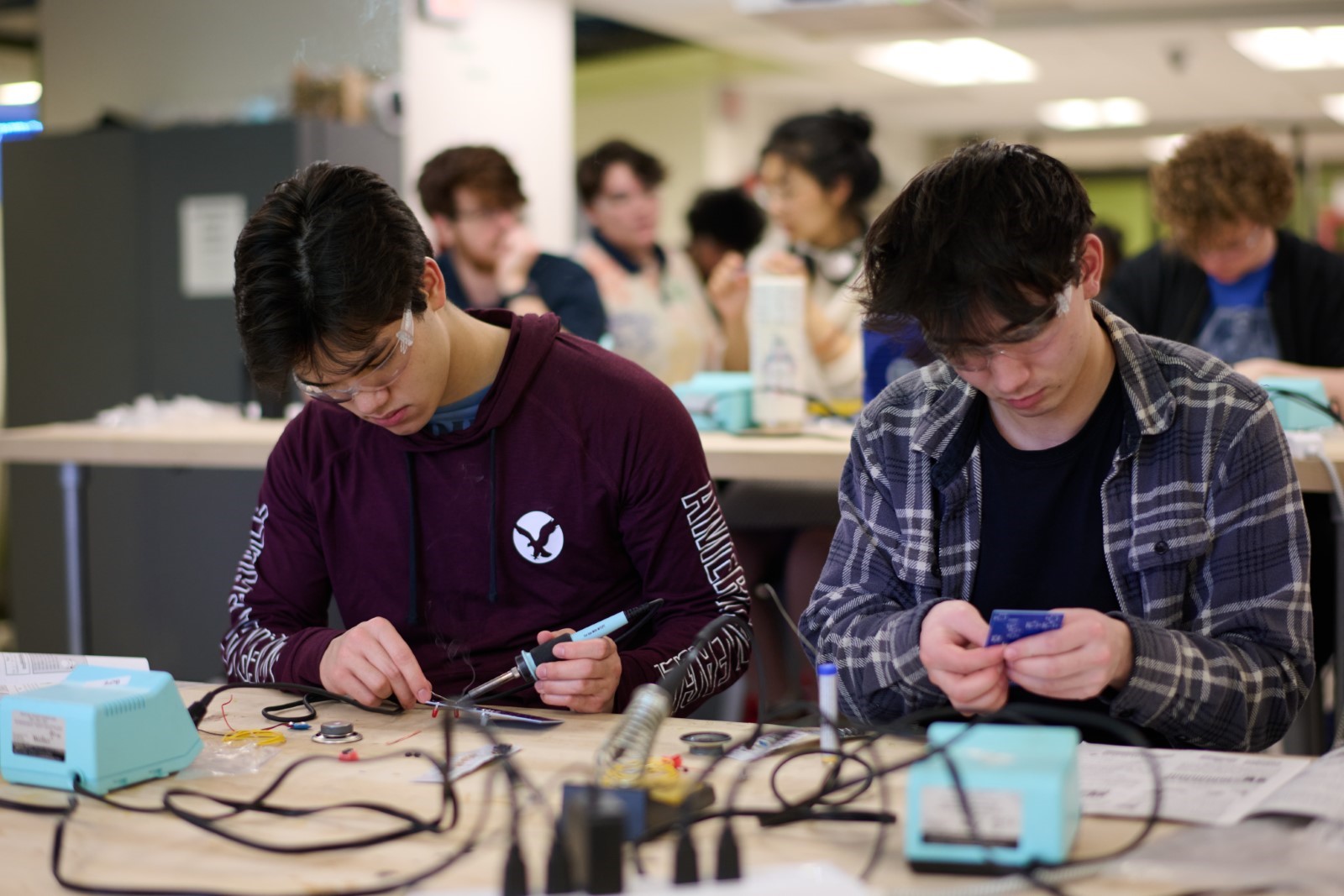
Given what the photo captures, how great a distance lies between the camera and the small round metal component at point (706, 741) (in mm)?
1105

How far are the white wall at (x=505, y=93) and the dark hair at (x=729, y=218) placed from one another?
0.68m

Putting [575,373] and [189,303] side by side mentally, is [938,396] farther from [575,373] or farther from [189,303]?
[189,303]

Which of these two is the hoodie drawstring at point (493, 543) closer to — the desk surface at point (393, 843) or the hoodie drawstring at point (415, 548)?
the hoodie drawstring at point (415, 548)

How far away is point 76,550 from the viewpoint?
2.69m

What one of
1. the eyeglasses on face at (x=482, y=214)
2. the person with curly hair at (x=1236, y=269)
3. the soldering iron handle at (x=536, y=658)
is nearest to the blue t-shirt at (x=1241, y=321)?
the person with curly hair at (x=1236, y=269)

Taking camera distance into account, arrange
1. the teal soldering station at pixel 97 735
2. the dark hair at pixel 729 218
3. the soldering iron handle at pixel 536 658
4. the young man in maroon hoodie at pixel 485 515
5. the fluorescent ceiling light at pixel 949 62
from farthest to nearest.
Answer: the fluorescent ceiling light at pixel 949 62 → the dark hair at pixel 729 218 → the young man in maroon hoodie at pixel 485 515 → the soldering iron handle at pixel 536 658 → the teal soldering station at pixel 97 735

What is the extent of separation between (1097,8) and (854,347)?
4272mm

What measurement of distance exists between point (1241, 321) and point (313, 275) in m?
2.25

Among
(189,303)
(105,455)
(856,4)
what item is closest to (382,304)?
(105,455)

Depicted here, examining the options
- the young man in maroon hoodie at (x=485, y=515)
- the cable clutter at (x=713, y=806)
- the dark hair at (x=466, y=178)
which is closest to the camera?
the cable clutter at (x=713, y=806)

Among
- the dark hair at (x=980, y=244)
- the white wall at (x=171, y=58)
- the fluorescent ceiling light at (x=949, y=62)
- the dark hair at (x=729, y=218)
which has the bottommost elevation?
the dark hair at (x=980, y=244)

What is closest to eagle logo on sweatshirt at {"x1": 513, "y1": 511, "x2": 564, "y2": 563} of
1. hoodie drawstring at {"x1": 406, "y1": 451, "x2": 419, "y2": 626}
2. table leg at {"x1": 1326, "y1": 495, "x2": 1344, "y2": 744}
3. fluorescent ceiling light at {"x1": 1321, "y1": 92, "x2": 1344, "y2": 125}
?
hoodie drawstring at {"x1": 406, "y1": 451, "x2": 419, "y2": 626}

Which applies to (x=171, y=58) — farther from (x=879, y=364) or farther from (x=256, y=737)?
(x=256, y=737)

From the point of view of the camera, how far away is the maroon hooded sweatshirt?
1.49 meters
